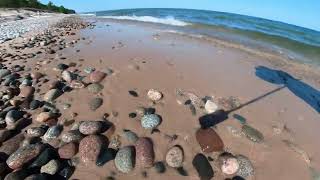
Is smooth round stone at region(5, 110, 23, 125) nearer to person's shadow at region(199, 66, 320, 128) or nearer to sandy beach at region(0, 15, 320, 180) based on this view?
sandy beach at region(0, 15, 320, 180)

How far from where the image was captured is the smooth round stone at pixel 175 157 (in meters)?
6.24

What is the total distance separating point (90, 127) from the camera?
6.92m

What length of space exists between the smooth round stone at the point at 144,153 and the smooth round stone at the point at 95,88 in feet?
8.38

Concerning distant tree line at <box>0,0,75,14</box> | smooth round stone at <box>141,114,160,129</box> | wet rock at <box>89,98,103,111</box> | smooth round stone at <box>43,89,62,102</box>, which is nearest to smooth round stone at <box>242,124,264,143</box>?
smooth round stone at <box>141,114,160,129</box>

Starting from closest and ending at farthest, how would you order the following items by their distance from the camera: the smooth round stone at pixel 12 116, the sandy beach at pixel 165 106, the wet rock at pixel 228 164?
the wet rock at pixel 228 164
the sandy beach at pixel 165 106
the smooth round stone at pixel 12 116

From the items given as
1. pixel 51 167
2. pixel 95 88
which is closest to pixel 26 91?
pixel 95 88

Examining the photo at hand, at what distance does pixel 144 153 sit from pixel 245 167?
6.04ft

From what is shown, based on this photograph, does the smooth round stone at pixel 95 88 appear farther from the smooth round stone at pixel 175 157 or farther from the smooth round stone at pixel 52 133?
the smooth round stone at pixel 175 157

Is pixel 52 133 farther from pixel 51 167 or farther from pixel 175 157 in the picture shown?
pixel 175 157

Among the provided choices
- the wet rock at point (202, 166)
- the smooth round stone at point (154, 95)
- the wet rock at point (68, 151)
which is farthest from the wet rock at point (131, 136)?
the smooth round stone at point (154, 95)

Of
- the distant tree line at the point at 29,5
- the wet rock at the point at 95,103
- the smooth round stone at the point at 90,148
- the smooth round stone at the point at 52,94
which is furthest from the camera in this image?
the distant tree line at the point at 29,5

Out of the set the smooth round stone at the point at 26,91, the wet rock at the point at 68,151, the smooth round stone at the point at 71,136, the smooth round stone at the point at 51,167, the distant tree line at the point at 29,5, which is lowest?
the distant tree line at the point at 29,5

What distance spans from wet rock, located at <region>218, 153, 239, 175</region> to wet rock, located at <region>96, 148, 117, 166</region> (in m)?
1.95

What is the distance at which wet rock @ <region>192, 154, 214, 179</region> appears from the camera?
6012 mm
